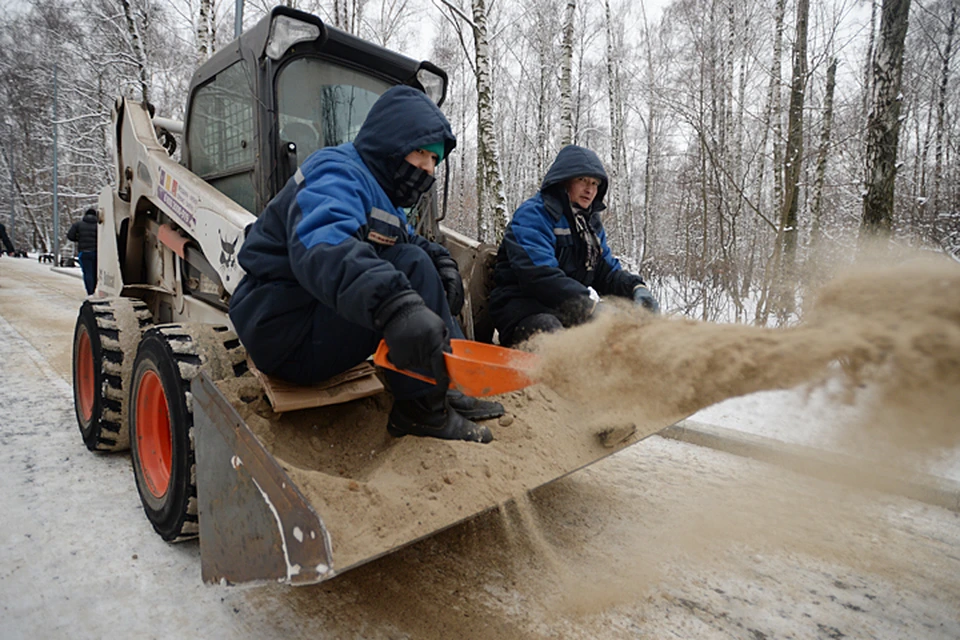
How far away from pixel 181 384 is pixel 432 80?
251 centimetres

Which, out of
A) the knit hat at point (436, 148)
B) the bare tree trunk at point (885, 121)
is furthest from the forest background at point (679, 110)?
the knit hat at point (436, 148)

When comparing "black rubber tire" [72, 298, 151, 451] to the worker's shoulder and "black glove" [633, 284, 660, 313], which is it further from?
"black glove" [633, 284, 660, 313]

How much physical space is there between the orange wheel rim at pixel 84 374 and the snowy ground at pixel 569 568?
38 cm

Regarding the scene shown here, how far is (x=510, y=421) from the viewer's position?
8.62ft

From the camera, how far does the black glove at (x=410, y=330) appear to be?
5.79 ft

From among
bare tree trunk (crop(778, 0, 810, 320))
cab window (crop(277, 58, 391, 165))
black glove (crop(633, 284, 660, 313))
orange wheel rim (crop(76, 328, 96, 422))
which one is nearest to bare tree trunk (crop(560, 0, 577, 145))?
bare tree trunk (crop(778, 0, 810, 320))

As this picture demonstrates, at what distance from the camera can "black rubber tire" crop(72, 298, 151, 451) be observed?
10.4 ft

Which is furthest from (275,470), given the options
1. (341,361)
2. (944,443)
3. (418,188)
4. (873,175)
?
(873,175)

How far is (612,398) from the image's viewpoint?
2094 millimetres

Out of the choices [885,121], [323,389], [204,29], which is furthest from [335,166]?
[204,29]

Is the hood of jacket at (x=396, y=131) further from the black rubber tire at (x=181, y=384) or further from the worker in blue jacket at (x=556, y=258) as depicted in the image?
the worker in blue jacket at (x=556, y=258)

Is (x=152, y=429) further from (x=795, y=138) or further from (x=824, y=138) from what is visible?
(x=824, y=138)

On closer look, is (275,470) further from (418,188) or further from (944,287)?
(944,287)

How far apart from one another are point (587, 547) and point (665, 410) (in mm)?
882
